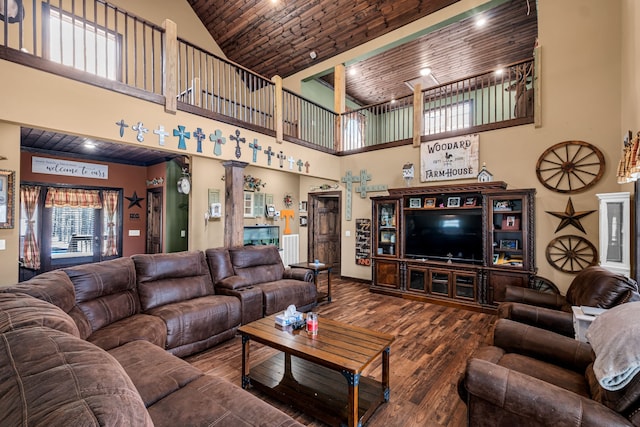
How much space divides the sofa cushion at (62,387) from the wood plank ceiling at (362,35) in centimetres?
637

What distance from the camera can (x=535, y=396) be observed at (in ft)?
4.62

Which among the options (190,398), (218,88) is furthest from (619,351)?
(218,88)

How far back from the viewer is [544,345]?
203 centimetres

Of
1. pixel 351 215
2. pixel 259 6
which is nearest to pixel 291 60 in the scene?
pixel 259 6

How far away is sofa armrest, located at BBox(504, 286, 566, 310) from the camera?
3.34m

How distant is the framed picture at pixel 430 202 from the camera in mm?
5319

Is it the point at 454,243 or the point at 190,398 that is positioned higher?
the point at 454,243

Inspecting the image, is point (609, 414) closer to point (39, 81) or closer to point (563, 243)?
point (563, 243)

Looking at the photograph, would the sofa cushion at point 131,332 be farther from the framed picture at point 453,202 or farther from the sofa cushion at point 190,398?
the framed picture at point 453,202

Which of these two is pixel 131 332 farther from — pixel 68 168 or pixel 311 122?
pixel 68 168

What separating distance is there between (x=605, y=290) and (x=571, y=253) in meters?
2.16

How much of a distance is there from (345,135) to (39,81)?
216 inches

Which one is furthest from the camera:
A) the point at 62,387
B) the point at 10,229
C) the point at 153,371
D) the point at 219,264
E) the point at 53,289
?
the point at 219,264

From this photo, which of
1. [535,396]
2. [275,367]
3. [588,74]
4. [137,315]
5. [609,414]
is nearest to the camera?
[609,414]
